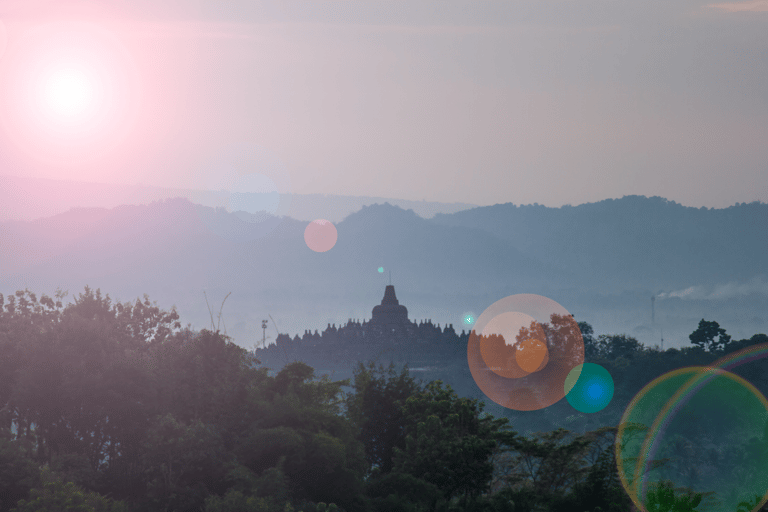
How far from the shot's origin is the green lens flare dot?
3088 inches

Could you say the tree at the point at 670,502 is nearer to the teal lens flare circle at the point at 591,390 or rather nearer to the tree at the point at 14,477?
the tree at the point at 14,477

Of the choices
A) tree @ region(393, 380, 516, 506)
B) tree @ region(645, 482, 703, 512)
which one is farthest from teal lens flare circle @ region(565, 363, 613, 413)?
tree @ region(645, 482, 703, 512)

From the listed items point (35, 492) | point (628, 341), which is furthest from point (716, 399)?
point (35, 492)

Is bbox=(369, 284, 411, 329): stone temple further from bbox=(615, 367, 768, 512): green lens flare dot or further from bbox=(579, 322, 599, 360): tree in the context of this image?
bbox=(615, 367, 768, 512): green lens flare dot

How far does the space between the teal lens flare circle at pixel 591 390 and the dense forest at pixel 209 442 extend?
7244cm

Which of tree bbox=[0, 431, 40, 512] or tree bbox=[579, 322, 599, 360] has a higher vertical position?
tree bbox=[579, 322, 599, 360]

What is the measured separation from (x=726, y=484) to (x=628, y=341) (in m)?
47.6

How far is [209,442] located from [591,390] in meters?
88.7

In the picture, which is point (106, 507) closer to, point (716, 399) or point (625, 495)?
point (625, 495)

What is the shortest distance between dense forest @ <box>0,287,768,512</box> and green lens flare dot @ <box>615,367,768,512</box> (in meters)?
41.0

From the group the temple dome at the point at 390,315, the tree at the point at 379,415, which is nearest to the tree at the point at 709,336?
the temple dome at the point at 390,315

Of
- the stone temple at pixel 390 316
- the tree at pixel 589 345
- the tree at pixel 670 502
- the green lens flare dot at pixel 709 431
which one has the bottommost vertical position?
the green lens flare dot at pixel 709 431

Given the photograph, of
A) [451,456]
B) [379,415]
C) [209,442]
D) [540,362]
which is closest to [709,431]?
[540,362]

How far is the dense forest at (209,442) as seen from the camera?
28094mm
